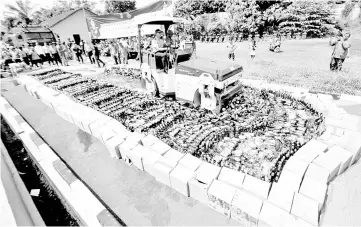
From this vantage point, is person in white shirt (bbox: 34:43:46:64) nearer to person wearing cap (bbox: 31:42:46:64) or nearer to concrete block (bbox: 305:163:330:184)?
person wearing cap (bbox: 31:42:46:64)

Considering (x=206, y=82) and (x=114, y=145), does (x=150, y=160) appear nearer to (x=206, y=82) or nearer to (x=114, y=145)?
(x=114, y=145)

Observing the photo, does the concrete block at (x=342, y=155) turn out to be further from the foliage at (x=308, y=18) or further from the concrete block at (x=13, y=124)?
the foliage at (x=308, y=18)

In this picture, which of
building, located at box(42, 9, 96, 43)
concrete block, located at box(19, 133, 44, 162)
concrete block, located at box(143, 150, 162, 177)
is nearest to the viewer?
concrete block, located at box(143, 150, 162, 177)

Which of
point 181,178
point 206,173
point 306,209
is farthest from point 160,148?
point 306,209

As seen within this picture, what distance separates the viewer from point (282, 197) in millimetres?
Answer: 2324

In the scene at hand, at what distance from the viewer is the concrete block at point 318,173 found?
2.53 metres

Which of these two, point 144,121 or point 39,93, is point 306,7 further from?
point 39,93

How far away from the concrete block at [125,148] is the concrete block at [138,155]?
61mm

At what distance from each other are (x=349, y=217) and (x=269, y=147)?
5.04 feet

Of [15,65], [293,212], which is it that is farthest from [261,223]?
[15,65]

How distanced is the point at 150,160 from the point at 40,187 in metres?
2.11

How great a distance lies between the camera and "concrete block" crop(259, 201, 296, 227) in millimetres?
2104

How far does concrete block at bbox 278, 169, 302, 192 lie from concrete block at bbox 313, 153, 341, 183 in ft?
1.62

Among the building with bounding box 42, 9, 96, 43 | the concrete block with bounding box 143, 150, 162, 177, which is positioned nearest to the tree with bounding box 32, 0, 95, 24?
the building with bounding box 42, 9, 96, 43
